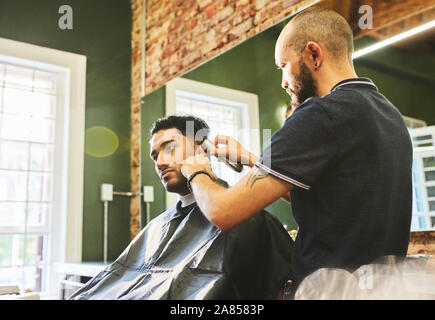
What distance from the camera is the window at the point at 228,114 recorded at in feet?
7.86

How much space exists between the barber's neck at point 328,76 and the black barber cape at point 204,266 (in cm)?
56

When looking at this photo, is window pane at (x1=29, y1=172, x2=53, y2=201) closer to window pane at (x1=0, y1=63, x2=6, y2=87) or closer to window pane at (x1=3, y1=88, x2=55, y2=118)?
window pane at (x1=3, y1=88, x2=55, y2=118)

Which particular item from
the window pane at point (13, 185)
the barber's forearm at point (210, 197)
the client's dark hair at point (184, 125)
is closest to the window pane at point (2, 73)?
the window pane at point (13, 185)

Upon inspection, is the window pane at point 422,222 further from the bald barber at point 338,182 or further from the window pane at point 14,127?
the window pane at point 14,127

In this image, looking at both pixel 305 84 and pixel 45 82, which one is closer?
pixel 305 84

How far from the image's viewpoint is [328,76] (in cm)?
135

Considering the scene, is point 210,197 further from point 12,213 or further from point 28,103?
point 28,103

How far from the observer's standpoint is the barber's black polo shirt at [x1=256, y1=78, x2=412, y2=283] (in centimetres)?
114

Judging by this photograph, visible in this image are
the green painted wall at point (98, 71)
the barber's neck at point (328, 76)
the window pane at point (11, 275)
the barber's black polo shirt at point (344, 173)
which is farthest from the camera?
the green painted wall at point (98, 71)

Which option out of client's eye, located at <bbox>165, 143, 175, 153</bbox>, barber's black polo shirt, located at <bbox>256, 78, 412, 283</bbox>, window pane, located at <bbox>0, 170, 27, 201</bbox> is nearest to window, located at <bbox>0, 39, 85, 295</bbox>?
window pane, located at <bbox>0, 170, 27, 201</bbox>

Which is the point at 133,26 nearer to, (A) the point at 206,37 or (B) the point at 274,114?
(A) the point at 206,37

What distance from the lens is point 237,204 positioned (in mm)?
1196

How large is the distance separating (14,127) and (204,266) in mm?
2831

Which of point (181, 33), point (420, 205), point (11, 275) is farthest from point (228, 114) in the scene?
point (11, 275)
